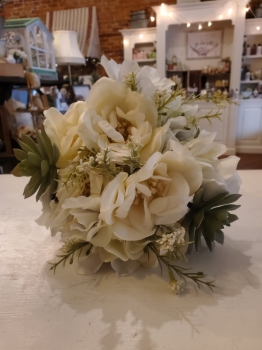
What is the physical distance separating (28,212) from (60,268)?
0.27m

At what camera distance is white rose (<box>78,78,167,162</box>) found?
0.38 meters

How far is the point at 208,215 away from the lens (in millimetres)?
409

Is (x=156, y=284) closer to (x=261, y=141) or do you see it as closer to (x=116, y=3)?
(x=261, y=141)

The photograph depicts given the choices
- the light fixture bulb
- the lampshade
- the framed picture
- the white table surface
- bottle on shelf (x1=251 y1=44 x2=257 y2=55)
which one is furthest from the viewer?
the framed picture

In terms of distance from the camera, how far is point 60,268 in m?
0.45

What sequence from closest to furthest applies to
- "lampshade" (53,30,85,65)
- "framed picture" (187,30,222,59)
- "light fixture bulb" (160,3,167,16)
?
"lampshade" (53,30,85,65) < "light fixture bulb" (160,3,167,16) < "framed picture" (187,30,222,59)

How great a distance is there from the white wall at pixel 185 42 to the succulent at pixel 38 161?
3507mm

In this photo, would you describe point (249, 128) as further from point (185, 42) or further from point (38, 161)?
point (38, 161)

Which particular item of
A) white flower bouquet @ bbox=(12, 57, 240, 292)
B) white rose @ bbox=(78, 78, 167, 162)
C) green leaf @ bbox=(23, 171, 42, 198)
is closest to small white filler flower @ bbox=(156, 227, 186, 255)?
white flower bouquet @ bbox=(12, 57, 240, 292)

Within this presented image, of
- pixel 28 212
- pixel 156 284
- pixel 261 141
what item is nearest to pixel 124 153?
pixel 156 284

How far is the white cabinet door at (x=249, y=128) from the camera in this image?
11.0ft

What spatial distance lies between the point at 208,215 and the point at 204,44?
3.57 m

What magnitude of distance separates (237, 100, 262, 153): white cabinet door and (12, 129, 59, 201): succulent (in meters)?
3.40

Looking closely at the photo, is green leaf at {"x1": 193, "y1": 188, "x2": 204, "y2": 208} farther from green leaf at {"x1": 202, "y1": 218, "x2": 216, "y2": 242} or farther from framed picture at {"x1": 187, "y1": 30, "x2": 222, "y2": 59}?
framed picture at {"x1": 187, "y1": 30, "x2": 222, "y2": 59}
